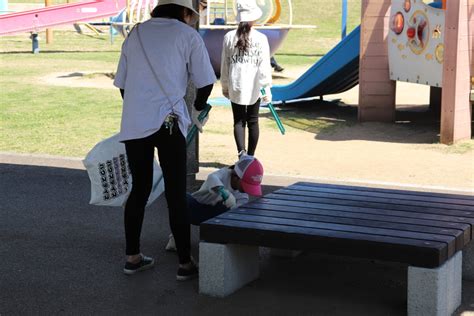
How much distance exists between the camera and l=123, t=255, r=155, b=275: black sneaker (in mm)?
5878

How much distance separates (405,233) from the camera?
5156 mm

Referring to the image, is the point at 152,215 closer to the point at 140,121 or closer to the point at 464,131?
the point at 140,121

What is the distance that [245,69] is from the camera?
9.10 metres

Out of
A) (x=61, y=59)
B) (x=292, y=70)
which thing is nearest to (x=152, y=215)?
(x=292, y=70)

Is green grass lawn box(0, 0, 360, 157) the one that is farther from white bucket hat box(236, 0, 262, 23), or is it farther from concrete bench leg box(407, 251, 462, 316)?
concrete bench leg box(407, 251, 462, 316)

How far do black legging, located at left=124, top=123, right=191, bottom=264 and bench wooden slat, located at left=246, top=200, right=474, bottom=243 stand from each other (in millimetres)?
432

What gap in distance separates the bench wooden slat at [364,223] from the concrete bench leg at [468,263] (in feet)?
2.03

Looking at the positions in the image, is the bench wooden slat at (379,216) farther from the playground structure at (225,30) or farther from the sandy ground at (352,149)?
the playground structure at (225,30)

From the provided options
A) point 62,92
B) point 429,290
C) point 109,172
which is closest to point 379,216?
point 429,290

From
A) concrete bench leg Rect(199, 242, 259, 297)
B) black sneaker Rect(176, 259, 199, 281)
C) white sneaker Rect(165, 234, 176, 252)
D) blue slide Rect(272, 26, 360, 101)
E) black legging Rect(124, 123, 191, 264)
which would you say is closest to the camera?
concrete bench leg Rect(199, 242, 259, 297)

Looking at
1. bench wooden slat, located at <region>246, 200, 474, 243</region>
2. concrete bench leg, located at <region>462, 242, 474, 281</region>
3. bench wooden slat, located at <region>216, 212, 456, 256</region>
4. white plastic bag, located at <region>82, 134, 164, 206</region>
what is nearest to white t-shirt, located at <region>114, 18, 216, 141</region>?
white plastic bag, located at <region>82, 134, 164, 206</region>

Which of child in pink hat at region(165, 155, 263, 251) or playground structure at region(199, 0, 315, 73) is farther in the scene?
playground structure at region(199, 0, 315, 73)

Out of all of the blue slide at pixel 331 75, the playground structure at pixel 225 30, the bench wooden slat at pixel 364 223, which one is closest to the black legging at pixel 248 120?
the bench wooden slat at pixel 364 223

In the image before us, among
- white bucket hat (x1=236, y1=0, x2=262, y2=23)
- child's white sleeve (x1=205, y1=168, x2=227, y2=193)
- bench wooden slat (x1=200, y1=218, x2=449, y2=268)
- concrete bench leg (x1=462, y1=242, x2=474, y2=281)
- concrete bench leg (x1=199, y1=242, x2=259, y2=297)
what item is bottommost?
concrete bench leg (x1=462, y1=242, x2=474, y2=281)
